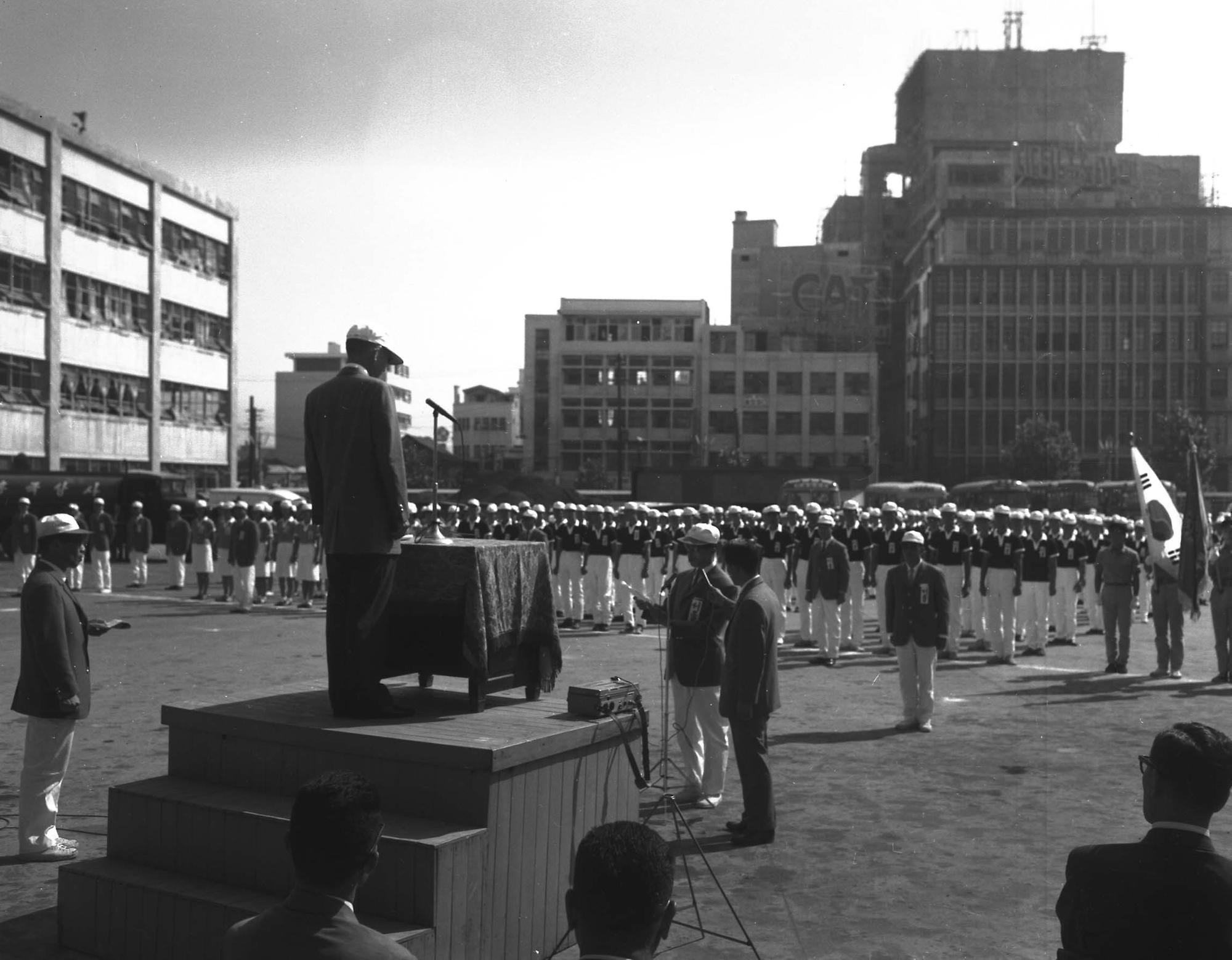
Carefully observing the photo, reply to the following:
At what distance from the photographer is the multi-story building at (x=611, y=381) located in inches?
3553

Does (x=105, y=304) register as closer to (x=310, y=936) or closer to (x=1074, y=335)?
(x=310, y=936)

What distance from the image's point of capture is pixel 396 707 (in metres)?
6.24

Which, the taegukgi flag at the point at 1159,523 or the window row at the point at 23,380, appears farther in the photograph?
the window row at the point at 23,380

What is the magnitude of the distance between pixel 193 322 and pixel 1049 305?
5985 cm

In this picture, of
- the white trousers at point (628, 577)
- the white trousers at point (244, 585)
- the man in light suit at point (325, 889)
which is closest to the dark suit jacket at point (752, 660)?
the man in light suit at point (325, 889)

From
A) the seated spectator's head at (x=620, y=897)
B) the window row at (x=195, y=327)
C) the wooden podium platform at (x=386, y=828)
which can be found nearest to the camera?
the seated spectator's head at (x=620, y=897)

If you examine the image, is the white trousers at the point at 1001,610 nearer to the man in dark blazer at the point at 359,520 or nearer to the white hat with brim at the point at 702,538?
the white hat with brim at the point at 702,538

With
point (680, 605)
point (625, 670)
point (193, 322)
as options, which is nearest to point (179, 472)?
point (193, 322)

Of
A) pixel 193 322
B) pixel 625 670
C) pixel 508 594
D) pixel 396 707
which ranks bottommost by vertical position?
pixel 625 670

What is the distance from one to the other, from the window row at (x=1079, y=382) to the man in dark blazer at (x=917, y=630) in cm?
7829

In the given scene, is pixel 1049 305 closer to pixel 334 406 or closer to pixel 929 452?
pixel 929 452

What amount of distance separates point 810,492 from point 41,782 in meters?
50.4

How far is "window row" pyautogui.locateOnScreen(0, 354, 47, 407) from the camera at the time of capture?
47531mm

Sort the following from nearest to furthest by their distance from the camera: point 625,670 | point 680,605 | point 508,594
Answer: point 508,594
point 680,605
point 625,670
